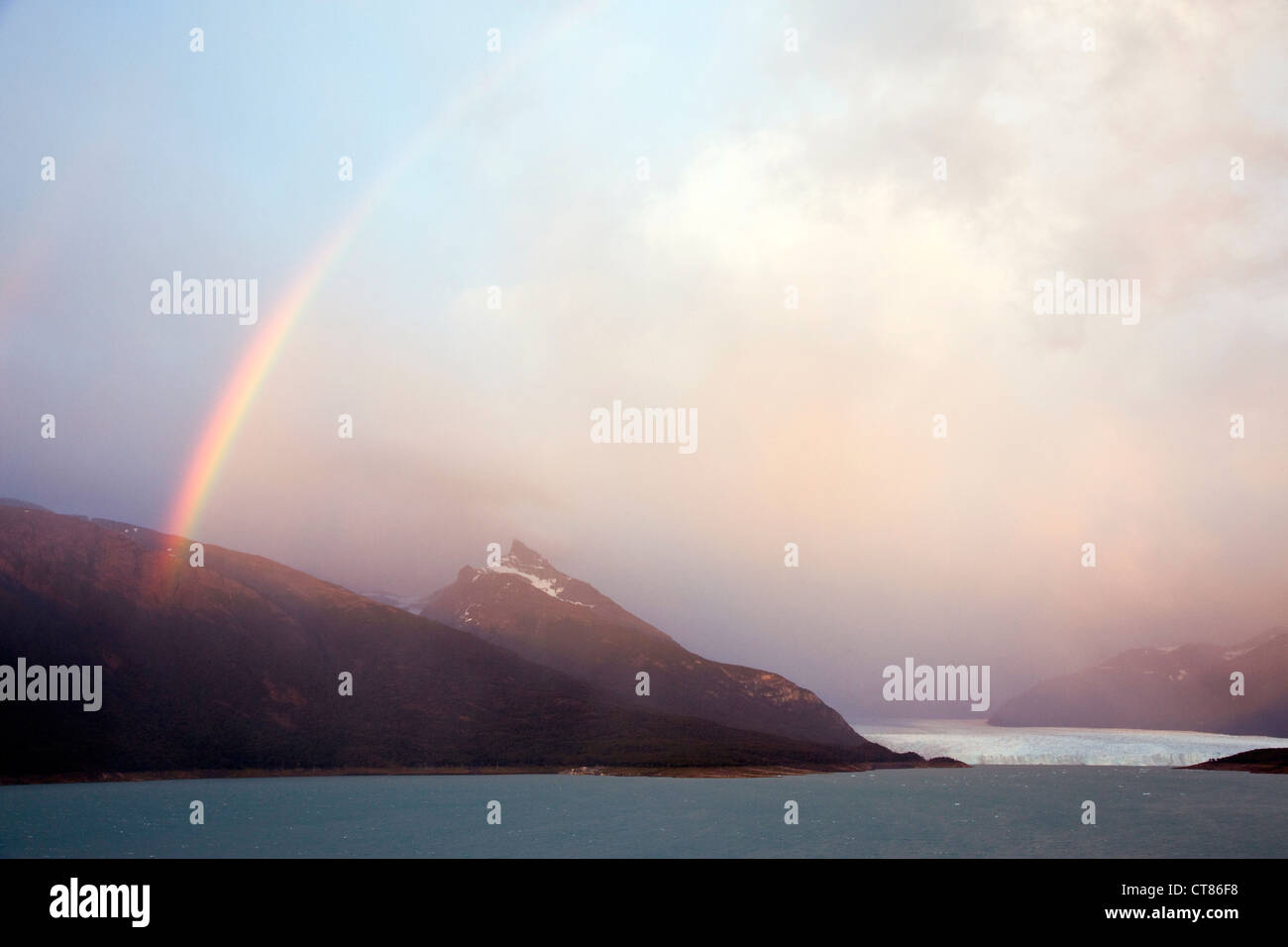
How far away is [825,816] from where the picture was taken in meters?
136

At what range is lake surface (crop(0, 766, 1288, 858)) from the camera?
93.1 meters

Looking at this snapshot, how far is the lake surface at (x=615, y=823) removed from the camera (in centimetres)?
9306

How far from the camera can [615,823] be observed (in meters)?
120
